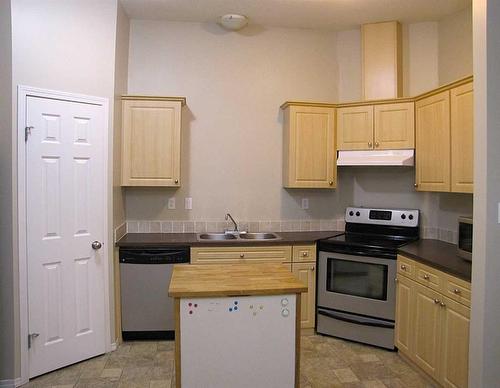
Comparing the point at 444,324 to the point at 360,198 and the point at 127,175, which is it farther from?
the point at 127,175

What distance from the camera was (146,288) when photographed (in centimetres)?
308

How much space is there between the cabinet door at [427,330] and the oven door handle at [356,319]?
319mm

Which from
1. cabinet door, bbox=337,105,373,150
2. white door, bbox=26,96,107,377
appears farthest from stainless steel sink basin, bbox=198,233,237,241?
cabinet door, bbox=337,105,373,150

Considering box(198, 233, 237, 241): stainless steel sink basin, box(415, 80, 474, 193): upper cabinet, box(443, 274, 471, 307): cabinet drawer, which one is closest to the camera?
box(443, 274, 471, 307): cabinet drawer

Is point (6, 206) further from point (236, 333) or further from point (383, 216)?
point (383, 216)

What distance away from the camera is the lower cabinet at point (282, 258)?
3.15 m

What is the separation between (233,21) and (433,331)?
10.4ft

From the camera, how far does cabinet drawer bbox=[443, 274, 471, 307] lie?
2104mm

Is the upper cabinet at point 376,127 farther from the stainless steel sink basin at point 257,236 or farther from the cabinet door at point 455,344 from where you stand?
the cabinet door at point 455,344

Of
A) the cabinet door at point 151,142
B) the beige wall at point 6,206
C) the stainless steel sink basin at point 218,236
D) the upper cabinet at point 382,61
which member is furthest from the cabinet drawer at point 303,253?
the beige wall at point 6,206

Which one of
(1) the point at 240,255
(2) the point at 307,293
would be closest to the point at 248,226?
(1) the point at 240,255

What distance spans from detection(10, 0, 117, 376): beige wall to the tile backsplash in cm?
66

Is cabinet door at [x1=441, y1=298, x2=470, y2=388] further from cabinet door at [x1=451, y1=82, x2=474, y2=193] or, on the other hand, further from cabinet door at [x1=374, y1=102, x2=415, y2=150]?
cabinet door at [x1=374, y1=102, x2=415, y2=150]

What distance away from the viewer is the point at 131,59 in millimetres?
3545
